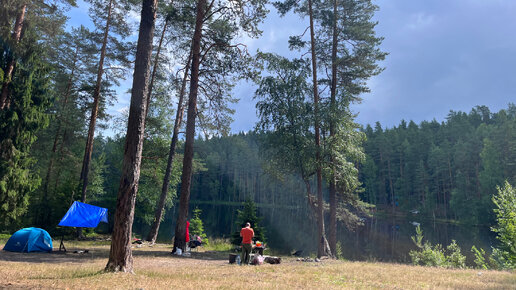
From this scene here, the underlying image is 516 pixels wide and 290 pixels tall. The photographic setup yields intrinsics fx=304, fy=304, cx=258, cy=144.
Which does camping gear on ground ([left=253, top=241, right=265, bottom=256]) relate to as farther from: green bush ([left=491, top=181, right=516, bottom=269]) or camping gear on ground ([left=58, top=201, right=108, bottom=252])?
green bush ([left=491, top=181, right=516, bottom=269])

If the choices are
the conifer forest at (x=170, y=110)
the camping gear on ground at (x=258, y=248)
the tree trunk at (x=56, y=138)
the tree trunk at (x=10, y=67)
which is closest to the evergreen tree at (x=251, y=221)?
the conifer forest at (x=170, y=110)

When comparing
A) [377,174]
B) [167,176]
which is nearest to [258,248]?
[167,176]

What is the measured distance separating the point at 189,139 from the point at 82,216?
562 cm

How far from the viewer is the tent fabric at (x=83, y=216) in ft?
41.6

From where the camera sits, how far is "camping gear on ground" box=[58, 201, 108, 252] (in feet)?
41.6

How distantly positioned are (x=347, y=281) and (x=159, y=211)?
1472cm

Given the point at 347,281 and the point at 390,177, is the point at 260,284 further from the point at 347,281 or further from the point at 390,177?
the point at 390,177

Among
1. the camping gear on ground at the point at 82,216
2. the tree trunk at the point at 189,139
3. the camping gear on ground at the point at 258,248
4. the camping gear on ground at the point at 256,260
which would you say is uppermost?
the tree trunk at the point at 189,139

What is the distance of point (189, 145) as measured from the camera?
46.1 ft

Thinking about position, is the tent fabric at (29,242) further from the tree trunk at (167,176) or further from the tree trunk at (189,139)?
the tree trunk at (167,176)

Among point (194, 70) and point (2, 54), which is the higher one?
point (2, 54)

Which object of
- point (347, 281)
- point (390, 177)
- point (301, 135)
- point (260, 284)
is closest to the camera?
point (260, 284)

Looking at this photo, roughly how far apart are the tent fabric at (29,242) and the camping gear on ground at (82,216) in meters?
0.63

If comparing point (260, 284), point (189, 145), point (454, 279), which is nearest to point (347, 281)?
point (260, 284)
